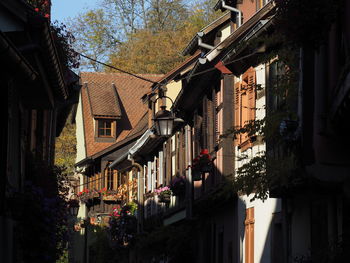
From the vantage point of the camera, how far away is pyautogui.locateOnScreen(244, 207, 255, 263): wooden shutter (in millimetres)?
18469

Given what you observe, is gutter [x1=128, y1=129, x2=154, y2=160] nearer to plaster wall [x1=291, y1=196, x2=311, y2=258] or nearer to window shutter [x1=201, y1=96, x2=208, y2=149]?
window shutter [x1=201, y1=96, x2=208, y2=149]

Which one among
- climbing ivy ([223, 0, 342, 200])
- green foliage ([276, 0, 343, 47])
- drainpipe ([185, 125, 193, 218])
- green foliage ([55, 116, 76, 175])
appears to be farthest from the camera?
green foliage ([55, 116, 76, 175])

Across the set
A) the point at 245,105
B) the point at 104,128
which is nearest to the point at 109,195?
the point at 104,128

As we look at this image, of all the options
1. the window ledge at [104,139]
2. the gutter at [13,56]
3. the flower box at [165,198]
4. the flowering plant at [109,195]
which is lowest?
the gutter at [13,56]

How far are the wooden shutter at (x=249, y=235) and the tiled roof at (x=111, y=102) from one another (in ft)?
90.0

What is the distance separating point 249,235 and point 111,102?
95.5 ft

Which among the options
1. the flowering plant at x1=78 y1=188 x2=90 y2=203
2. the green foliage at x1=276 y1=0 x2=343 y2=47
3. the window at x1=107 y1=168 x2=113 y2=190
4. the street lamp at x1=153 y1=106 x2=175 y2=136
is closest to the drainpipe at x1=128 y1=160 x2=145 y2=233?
the window at x1=107 y1=168 x2=113 y2=190

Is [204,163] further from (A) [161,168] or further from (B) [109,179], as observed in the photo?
(B) [109,179]

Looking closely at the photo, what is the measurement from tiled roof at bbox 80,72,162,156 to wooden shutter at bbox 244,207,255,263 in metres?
27.4

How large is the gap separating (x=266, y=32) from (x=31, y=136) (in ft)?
16.6

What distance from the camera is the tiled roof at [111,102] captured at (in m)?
46.5

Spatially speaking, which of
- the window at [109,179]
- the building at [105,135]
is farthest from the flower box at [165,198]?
the window at [109,179]

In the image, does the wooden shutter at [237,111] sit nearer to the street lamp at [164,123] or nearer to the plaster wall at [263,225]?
the street lamp at [164,123]

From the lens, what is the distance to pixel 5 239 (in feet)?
40.0
